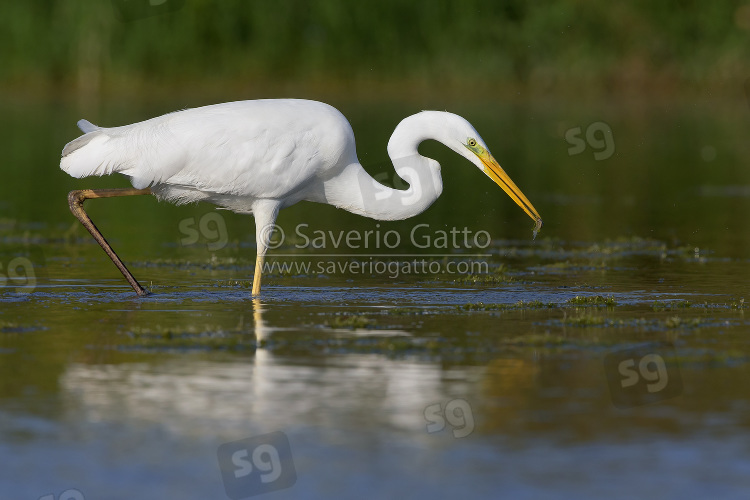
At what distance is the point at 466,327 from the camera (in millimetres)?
8891

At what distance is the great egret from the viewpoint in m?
10.1

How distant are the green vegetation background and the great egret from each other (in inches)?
1101

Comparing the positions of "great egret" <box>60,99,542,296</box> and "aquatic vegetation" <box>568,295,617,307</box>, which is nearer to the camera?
"aquatic vegetation" <box>568,295,617,307</box>

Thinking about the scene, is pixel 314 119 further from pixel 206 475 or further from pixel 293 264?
pixel 206 475

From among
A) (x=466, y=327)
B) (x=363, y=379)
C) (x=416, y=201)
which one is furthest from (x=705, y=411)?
(x=416, y=201)

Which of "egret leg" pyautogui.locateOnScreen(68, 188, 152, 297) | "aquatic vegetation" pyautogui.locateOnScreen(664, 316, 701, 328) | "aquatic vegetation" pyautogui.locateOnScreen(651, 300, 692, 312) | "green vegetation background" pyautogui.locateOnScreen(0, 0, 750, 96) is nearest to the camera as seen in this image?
"aquatic vegetation" pyautogui.locateOnScreen(664, 316, 701, 328)

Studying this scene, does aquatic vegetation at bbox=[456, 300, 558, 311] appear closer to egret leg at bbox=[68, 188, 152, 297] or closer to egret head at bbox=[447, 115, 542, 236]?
egret head at bbox=[447, 115, 542, 236]

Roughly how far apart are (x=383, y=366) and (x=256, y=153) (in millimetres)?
2969

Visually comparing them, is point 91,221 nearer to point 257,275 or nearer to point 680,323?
point 257,275

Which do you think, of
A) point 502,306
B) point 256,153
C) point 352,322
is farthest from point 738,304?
point 256,153

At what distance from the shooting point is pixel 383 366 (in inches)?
301

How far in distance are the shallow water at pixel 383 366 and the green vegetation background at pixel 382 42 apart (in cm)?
2361

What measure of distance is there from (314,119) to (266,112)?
0.38 metres

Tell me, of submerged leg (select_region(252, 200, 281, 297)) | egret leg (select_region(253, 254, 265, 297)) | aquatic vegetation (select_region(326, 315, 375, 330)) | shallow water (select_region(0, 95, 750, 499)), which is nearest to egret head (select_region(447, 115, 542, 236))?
shallow water (select_region(0, 95, 750, 499))
